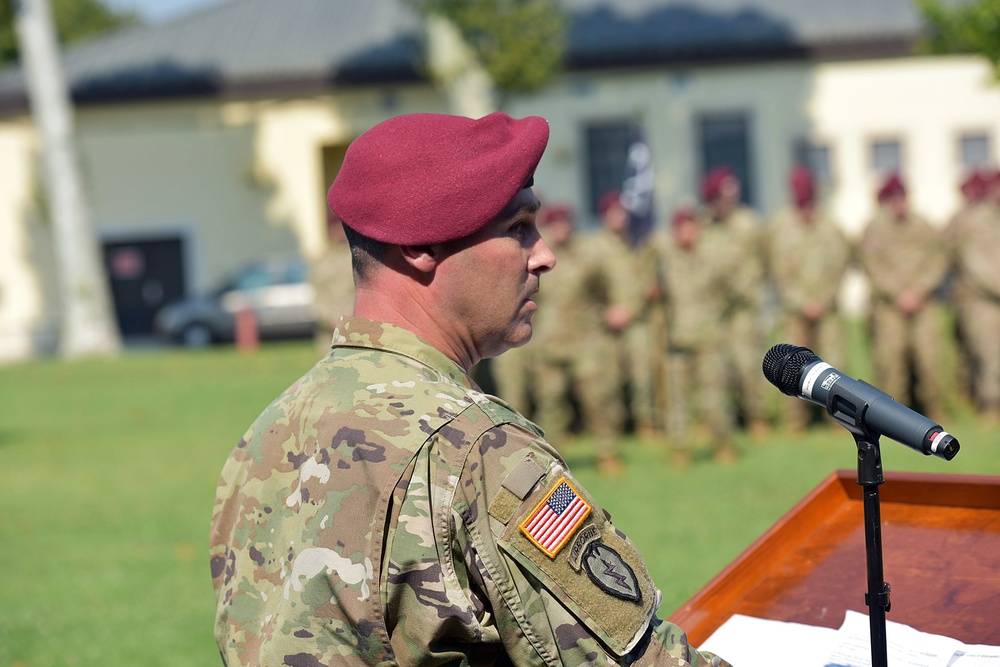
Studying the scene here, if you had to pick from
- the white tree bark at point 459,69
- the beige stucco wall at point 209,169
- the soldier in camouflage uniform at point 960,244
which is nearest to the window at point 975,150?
the white tree bark at point 459,69

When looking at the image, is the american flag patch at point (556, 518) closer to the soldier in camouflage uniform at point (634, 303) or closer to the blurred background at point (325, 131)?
the soldier in camouflage uniform at point (634, 303)

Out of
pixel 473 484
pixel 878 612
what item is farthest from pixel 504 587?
pixel 878 612

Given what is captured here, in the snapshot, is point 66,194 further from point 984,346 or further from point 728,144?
point 984,346

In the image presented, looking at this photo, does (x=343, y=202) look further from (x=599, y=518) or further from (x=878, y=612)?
(x=878, y=612)

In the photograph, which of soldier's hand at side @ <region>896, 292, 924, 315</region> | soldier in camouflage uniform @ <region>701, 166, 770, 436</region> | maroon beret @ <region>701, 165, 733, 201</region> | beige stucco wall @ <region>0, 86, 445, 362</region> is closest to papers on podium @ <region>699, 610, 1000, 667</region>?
soldier in camouflage uniform @ <region>701, 166, 770, 436</region>

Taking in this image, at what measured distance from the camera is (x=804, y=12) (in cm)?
2802

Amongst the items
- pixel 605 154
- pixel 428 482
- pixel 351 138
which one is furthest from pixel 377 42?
pixel 428 482

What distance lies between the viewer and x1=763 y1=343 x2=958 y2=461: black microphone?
1.92m

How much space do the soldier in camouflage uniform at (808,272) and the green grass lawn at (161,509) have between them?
3.25ft

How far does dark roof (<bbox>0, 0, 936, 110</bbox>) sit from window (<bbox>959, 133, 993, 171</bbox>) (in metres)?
2.44


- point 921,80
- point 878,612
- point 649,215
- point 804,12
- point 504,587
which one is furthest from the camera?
point 804,12

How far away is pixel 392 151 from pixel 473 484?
1.95 ft

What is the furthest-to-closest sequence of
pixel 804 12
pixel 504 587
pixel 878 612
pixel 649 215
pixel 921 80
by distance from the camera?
pixel 804 12 → pixel 921 80 → pixel 649 215 → pixel 878 612 → pixel 504 587

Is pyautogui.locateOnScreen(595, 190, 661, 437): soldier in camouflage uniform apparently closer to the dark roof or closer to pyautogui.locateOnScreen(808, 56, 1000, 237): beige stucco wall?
the dark roof
